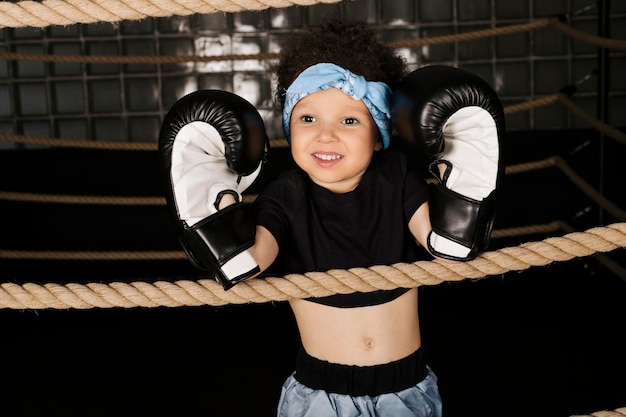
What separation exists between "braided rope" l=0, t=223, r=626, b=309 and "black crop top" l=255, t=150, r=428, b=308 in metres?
0.19

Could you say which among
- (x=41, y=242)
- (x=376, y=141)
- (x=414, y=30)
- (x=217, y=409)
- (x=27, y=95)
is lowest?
(x=217, y=409)

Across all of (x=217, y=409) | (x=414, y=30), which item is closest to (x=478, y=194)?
(x=217, y=409)

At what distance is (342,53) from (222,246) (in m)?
0.32

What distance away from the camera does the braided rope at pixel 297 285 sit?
2.60 ft

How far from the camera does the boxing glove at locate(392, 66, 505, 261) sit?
2.66ft

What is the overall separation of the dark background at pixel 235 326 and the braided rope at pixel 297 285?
0.68 metres

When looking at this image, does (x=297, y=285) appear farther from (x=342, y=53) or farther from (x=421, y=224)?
(x=342, y=53)

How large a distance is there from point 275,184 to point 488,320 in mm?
1080

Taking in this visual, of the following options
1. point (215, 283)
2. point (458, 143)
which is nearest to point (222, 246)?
point (215, 283)

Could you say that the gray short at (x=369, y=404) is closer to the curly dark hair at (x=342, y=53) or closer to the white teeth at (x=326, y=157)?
the white teeth at (x=326, y=157)

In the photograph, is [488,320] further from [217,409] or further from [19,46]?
[19,46]

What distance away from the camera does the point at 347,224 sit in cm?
102

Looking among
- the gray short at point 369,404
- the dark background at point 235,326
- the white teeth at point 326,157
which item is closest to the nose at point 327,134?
the white teeth at point 326,157

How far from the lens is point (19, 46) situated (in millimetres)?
2541
